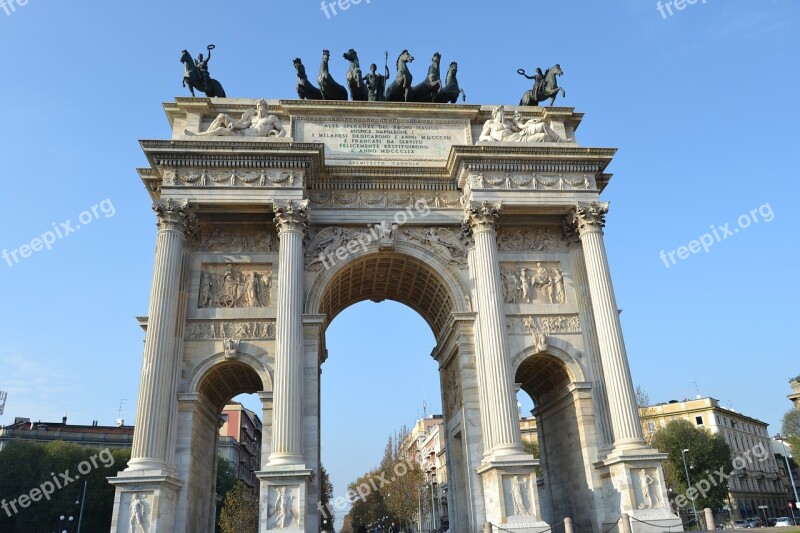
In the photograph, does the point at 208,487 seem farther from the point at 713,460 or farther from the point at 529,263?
the point at 713,460

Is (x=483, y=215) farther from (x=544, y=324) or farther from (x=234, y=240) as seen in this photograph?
(x=234, y=240)

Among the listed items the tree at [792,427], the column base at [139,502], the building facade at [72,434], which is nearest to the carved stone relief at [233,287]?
the column base at [139,502]

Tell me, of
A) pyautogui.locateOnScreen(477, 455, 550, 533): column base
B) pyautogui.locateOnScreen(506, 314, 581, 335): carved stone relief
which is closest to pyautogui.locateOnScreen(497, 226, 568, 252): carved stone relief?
pyautogui.locateOnScreen(506, 314, 581, 335): carved stone relief

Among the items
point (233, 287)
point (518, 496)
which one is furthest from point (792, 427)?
point (233, 287)

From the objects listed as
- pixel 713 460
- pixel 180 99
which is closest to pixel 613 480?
pixel 180 99

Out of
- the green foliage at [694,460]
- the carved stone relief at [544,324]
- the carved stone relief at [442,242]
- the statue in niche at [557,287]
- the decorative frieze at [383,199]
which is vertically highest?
the decorative frieze at [383,199]

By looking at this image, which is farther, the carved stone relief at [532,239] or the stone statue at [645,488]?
the carved stone relief at [532,239]

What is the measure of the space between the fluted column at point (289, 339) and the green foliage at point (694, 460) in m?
44.2

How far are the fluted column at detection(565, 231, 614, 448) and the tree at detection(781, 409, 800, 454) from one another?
147 ft

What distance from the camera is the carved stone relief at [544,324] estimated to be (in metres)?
21.8

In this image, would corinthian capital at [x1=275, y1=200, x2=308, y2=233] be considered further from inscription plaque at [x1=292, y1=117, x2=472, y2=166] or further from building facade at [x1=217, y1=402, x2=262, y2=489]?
building facade at [x1=217, y1=402, x2=262, y2=489]

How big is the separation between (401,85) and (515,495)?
16.7 m

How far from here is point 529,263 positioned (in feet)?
76.1

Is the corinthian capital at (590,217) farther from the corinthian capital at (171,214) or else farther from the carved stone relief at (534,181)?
the corinthian capital at (171,214)
